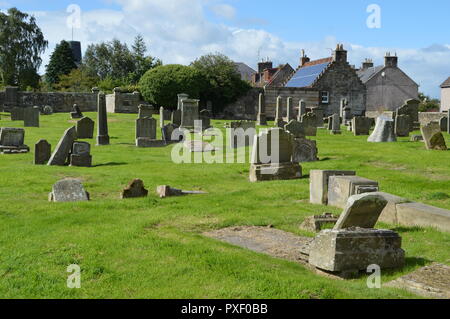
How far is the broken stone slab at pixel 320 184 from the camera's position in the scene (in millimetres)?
10539

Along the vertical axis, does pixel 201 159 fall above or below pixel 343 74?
below

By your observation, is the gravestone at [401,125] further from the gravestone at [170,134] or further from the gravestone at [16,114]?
the gravestone at [16,114]

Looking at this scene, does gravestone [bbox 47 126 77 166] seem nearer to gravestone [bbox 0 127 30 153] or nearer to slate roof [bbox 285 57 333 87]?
gravestone [bbox 0 127 30 153]

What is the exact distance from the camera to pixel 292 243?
7.57 meters

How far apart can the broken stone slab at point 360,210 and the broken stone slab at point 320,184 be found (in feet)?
11.4

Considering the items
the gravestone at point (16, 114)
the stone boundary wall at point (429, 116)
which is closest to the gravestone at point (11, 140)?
the gravestone at point (16, 114)

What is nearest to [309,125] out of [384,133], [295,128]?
[295,128]

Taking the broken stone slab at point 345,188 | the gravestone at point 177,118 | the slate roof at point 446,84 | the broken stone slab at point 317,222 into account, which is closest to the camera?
the broken stone slab at point 317,222

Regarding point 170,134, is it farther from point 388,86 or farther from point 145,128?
point 388,86
